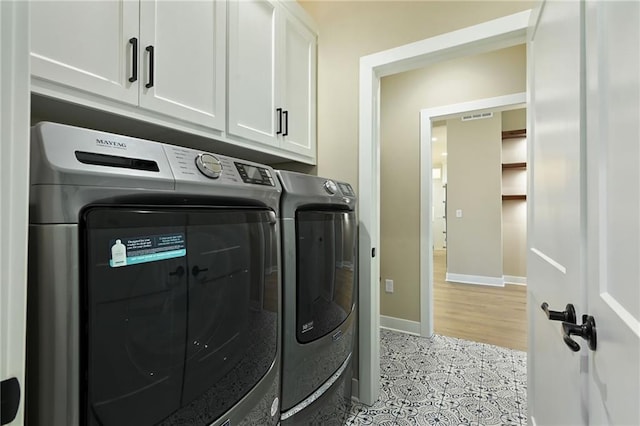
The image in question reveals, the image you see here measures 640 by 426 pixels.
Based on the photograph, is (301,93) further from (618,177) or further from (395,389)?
(395,389)

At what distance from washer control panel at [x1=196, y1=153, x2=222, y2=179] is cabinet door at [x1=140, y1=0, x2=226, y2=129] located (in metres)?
0.39

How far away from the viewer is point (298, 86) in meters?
1.88

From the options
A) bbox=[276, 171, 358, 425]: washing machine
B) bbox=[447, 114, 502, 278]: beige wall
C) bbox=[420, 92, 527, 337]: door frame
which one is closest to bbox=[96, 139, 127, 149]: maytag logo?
bbox=[276, 171, 358, 425]: washing machine

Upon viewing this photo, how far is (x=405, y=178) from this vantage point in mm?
3240

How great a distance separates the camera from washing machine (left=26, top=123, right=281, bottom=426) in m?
0.55

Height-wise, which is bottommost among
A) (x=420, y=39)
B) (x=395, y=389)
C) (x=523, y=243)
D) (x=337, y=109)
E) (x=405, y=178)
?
(x=395, y=389)

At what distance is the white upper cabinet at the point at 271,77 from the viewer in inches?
55.9

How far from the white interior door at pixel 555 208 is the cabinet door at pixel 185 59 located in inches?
49.1

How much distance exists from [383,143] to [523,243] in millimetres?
3235

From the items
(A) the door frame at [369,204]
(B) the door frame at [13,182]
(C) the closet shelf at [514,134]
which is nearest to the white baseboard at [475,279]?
(C) the closet shelf at [514,134]

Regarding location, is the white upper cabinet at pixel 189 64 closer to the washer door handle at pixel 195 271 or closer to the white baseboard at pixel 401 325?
the washer door handle at pixel 195 271

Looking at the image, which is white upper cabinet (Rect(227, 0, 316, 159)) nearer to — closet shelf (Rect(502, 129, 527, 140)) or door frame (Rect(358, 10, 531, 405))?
door frame (Rect(358, 10, 531, 405))

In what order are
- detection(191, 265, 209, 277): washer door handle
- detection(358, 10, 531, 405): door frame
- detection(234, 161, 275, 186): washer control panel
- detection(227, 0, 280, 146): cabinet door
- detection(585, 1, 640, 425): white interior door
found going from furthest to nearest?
detection(358, 10, 531, 405): door frame < detection(227, 0, 280, 146): cabinet door < detection(234, 161, 275, 186): washer control panel < detection(191, 265, 209, 277): washer door handle < detection(585, 1, 640, 425): white interior door

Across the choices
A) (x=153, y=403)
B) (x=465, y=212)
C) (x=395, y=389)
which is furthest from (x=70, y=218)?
(x=465, y=212)
